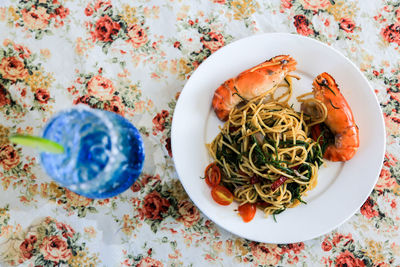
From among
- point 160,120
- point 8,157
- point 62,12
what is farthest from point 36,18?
point 160,120

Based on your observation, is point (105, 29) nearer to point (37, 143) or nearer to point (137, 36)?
point (137, 36)

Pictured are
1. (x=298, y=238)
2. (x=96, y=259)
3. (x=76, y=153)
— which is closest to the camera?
(x=76, y=153)

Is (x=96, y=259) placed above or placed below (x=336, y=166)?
below

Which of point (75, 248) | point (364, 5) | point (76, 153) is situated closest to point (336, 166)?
point (364, 5)

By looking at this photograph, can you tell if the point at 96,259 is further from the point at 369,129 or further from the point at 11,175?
the point at 369,129

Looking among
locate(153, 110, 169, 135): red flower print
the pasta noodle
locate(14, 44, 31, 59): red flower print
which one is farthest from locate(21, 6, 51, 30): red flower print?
the pasta noodle

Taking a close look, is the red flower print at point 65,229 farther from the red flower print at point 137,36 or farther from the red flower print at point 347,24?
the red flower print at point 347,24

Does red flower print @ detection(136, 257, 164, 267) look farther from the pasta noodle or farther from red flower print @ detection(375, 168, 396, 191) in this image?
red flower print @ detection(375, 168, 396, 191)
